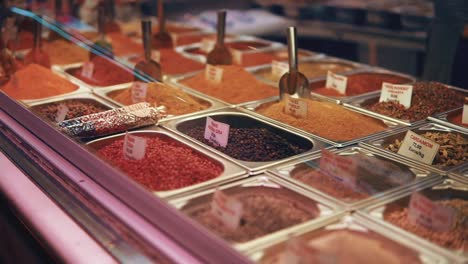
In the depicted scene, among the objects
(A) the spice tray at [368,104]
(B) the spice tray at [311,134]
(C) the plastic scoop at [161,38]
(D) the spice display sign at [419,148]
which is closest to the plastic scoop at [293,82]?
(B) the spice tray at [311,134]

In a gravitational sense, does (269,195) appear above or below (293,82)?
below

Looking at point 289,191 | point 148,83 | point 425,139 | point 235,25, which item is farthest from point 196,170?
point 235,25

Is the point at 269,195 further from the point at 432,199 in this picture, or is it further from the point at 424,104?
the point at 424,104

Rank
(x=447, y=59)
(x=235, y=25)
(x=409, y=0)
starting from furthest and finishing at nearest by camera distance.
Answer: (x=235, y=25)
(x=409, y=0)
(x=447, y=59)

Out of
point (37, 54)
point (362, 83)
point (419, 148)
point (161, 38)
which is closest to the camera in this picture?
point (419, 148)

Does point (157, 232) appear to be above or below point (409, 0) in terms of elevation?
below

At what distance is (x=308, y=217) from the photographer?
4.60 feet

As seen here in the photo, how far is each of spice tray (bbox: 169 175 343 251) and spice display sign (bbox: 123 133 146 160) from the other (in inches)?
11.6

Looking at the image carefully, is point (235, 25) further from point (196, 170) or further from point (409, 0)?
point (196, 170)

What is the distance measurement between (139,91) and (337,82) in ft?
2.87

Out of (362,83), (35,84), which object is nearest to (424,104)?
(362,83)

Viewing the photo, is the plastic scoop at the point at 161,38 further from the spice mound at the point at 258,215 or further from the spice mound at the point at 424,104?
the spice mound at the point at 258,215

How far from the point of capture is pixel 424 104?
7.56ft

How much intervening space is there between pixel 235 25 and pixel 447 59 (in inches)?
79.9
